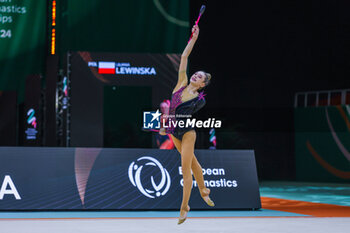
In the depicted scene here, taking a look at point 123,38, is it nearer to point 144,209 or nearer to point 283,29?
point 283,29

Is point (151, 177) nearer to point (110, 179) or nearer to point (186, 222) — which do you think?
point (110, 179)

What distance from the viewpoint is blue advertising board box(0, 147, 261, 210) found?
406 inches

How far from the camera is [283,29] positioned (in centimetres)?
2517

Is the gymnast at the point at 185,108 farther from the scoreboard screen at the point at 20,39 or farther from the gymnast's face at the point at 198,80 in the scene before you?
the scoreboard screen at the point at 20,39

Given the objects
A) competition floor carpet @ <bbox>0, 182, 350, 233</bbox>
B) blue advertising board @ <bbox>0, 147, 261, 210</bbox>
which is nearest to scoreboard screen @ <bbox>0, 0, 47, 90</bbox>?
blue advertising board @ <bbox>0, 147, 261, 210</bbox>

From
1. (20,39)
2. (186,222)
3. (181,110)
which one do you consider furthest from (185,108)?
(20,39)

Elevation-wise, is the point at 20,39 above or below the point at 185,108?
above

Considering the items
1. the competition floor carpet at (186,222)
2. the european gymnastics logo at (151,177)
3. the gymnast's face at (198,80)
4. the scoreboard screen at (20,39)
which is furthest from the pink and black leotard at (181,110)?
the scoreboard screen at (20,39)

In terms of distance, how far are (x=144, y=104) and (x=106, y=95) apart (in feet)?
6.41

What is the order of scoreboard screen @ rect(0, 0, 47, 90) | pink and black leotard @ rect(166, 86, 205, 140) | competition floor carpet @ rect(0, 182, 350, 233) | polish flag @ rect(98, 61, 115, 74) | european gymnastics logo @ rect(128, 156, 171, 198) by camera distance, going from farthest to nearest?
scoreboard screen @ rect(0, 0, 47, 90) → polish flag @ rect(98, 61, 115, 74) → european gymnastics logo @ rect(128, 156, 171, 198) → competition floor carpet @ rect(0, 182, 350, 233) → pink and black leotard @ rect(166, 86, 205, 140)

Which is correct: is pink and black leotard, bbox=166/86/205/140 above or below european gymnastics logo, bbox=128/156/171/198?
above

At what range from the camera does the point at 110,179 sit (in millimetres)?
10602

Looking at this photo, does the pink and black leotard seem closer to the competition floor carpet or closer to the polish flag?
the competition floor carpet

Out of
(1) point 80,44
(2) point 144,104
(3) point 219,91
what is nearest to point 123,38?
(1) point 80,44
